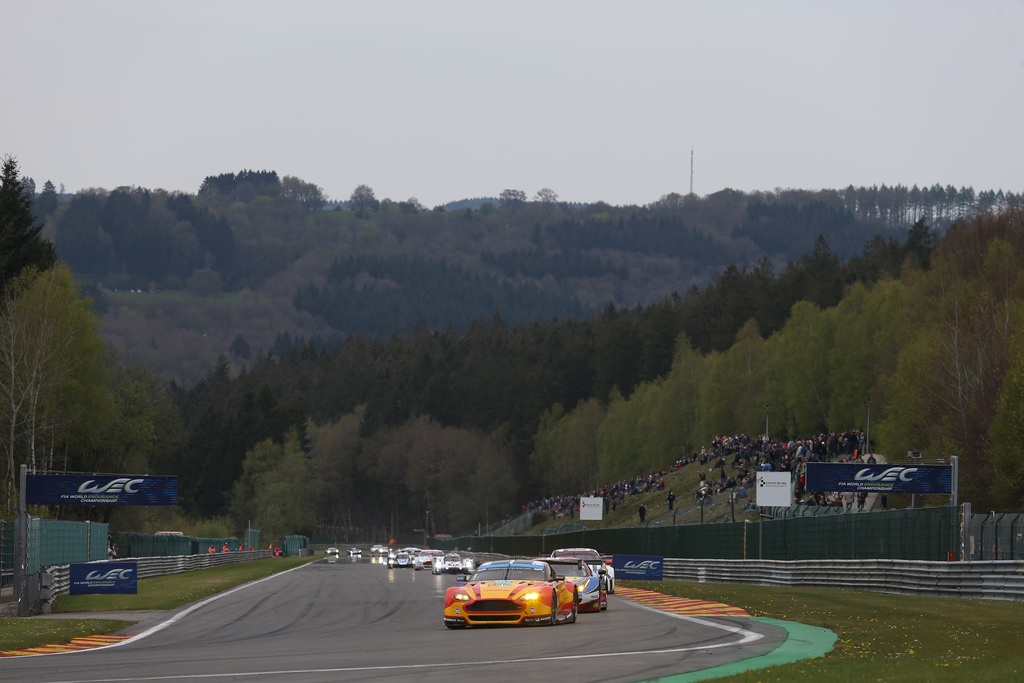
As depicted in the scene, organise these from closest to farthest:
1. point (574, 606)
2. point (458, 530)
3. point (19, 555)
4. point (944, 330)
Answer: point (574, 606) → point (19, 555) → point (944, 330) → point (458, 530)

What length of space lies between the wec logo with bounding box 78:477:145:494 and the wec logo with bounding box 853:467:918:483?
20.5 metres

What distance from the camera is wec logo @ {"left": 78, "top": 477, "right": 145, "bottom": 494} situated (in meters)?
30.3

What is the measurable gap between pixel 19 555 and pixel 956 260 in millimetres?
65651

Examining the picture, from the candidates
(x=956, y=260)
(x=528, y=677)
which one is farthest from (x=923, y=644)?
(x=956, y=260)

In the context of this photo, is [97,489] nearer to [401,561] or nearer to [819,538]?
[819,538]

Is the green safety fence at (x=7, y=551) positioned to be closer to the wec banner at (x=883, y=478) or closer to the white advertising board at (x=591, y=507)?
the wec banner at (x=883, y=478)

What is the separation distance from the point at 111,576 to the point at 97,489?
220cm

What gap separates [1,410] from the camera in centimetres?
5459

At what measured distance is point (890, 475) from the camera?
121 feet

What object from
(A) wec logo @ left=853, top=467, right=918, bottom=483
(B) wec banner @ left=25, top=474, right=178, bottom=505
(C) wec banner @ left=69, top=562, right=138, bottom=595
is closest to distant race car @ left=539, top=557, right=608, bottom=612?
(B) wec banner @ left=25, top=474, right=178, bottom=505

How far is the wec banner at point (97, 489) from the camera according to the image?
29281 mm

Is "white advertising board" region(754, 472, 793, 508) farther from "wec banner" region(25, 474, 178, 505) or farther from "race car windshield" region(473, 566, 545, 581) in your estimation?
"race car windshield" region(473, 566, 545, 581)

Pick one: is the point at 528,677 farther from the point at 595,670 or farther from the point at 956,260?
the point at 956,260

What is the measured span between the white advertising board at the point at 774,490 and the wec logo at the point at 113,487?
79.8 feet
